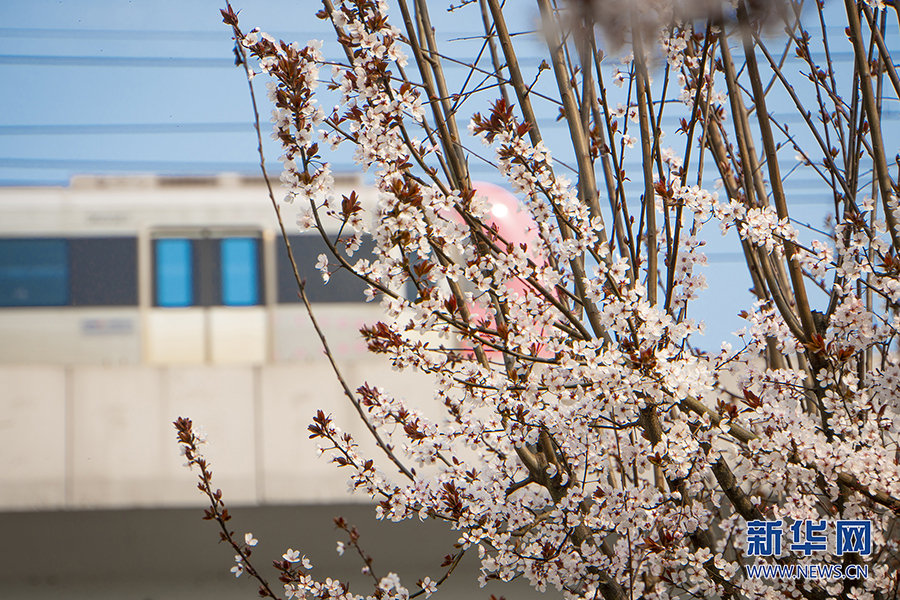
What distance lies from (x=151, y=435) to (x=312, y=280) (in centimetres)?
360

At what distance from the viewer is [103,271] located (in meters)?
7.61

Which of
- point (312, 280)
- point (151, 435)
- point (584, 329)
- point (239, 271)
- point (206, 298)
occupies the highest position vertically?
point (239, 271)

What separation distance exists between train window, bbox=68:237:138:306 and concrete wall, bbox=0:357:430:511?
3151mm

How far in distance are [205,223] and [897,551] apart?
7185 mm

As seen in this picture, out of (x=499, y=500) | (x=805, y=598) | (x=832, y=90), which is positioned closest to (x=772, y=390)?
(x=805, y=598)

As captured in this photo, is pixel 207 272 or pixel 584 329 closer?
pixel 584 329

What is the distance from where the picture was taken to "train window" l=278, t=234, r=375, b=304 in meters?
7.71

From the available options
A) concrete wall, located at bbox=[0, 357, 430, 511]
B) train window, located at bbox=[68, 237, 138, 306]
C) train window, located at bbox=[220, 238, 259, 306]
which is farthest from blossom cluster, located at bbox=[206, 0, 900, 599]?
train window, located at bbox=[68, 237, 138, 306]

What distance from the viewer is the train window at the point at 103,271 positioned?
7.57 metres

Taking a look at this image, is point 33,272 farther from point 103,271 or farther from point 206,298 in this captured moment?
point 206,298

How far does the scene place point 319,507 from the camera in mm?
4941

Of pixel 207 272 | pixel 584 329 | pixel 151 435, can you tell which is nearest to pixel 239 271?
pixel 207 272

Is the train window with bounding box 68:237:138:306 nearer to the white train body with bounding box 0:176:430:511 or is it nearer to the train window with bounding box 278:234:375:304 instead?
the white train body with bounding box 0:176:430:511

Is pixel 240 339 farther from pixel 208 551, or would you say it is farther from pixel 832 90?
pixel 832 90
